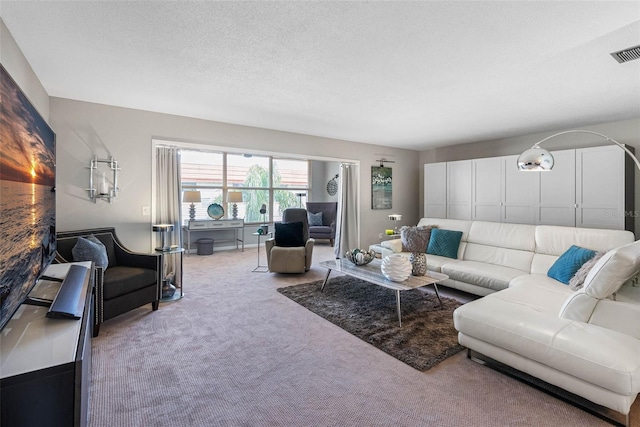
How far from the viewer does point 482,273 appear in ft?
11.7

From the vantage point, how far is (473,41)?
224cm

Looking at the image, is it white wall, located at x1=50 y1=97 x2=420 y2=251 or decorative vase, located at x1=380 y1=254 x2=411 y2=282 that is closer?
decorative vase, located at x1=380 y1=254 x2=411 y2=282

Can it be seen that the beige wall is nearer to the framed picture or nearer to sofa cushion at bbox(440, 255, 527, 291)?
the framed picture

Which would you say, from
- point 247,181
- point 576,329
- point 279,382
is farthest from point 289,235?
point 576,329

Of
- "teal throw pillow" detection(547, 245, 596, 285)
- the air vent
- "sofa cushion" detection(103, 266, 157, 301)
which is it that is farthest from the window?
the air vent

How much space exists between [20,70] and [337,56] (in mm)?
2518

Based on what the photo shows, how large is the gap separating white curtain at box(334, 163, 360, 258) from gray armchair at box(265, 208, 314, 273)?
130 centimetres

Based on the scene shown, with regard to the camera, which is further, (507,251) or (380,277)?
(507,251)

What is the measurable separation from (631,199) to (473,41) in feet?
13.7

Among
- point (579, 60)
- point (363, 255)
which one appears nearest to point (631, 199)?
point (579, 60)

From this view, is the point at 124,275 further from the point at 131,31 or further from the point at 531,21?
the point at 531,21

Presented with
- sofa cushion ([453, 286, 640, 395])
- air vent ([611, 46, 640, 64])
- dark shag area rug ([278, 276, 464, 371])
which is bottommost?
dark shag area rug ([278, 276, 464, 371])

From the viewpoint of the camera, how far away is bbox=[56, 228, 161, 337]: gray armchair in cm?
274

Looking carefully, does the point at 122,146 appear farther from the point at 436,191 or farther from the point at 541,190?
the point at 541,190
